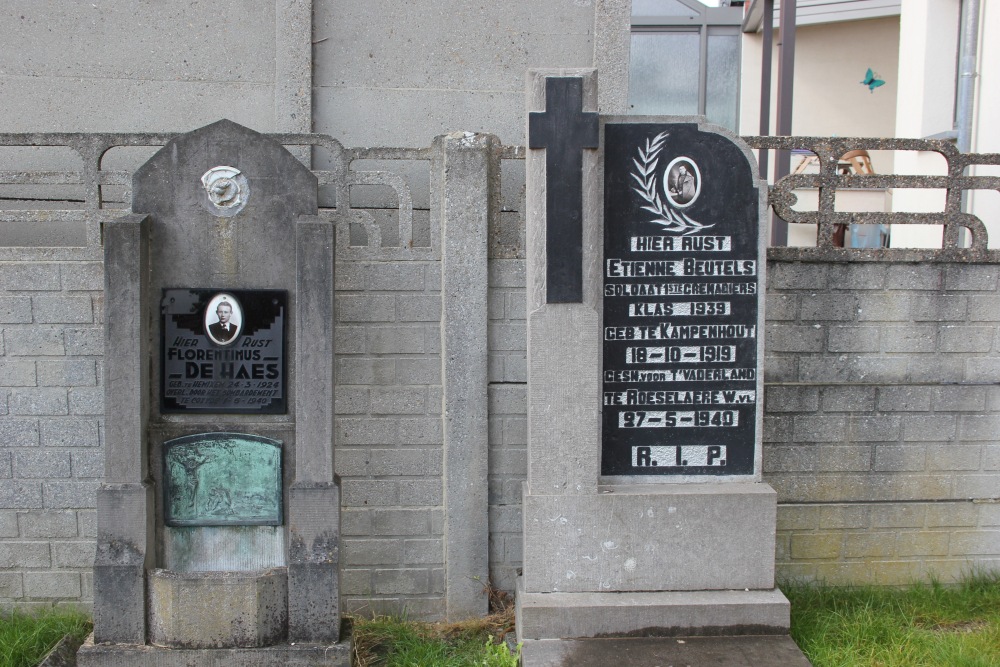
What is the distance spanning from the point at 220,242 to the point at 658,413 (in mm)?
2112

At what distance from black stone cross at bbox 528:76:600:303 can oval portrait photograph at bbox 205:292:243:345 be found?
1.36 m

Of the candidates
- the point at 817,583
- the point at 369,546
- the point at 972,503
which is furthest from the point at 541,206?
the point at 972,503

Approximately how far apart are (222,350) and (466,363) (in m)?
1.27

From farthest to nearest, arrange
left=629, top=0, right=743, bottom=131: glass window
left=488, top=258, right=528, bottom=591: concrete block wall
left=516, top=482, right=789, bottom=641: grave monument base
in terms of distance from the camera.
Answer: left=629, top=0, right=743, bottom=131: glass window, left=488, top=258, right=528, bottom=591: concrete block wall, left=516, top=482, right=789, bottom=641: grave monument base

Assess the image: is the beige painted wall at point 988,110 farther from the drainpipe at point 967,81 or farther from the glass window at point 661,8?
the glass window at point 661,8

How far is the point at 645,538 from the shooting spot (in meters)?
3.95

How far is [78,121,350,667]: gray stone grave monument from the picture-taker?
146 inches

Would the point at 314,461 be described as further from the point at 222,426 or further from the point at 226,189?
the point at 226,189

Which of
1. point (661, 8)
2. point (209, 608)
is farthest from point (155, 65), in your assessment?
point (661, 8)

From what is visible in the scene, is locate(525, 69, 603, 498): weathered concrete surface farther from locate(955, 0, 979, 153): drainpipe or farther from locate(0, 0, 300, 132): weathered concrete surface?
locate(955, 0, 979, 153): drainpipe

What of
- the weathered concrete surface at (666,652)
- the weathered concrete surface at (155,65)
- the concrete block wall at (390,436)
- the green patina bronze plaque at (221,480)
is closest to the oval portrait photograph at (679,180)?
the concrete block wall at (390,436)

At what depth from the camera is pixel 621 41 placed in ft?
18.2

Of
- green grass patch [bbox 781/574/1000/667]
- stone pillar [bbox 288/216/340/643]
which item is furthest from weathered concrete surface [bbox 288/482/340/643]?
green grass patch [bbox 781/574/1000/667]

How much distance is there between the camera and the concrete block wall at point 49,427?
14.6 ft
